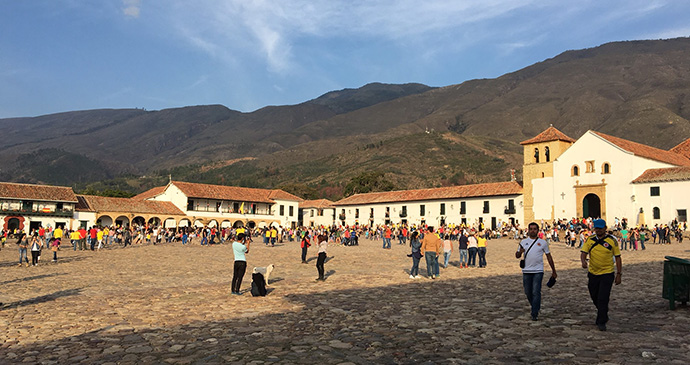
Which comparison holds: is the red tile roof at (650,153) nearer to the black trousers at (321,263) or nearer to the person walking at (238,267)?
the black trousers at (321,263)

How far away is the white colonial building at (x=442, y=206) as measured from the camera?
5109cm

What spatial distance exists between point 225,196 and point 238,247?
172ft

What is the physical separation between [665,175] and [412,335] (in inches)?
1625

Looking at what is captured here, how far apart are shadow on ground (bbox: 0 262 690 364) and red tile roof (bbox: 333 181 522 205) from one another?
42912 mm

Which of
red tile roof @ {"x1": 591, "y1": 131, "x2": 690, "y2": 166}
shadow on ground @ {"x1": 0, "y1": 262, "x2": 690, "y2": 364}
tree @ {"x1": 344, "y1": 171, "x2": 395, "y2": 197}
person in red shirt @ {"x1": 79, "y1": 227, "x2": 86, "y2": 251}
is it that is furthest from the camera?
tree @ {"x1": 344, "y1": 171, "x2": 395, "y2": 197}

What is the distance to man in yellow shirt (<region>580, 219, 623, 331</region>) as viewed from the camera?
677cm

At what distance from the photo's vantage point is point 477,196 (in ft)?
172

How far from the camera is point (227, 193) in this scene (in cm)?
6300

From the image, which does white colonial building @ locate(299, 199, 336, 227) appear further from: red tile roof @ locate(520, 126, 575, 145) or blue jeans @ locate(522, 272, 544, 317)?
blue jeans @ locate(522, 272, 544, 317)

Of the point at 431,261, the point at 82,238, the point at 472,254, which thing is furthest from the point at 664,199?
the point at 82,238

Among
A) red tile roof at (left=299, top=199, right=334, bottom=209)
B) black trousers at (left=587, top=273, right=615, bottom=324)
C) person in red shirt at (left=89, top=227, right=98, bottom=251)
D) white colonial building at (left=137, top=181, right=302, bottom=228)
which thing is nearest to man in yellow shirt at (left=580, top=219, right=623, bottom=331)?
black trousers at (left=587, top=273, right=615, bottom=324)

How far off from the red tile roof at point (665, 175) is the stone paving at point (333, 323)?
3157 cm

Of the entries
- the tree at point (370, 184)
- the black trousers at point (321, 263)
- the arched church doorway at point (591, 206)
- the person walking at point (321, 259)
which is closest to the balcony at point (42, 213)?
the tree at point (370, 184)

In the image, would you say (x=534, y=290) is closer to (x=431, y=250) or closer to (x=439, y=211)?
(x=431, y=250)
